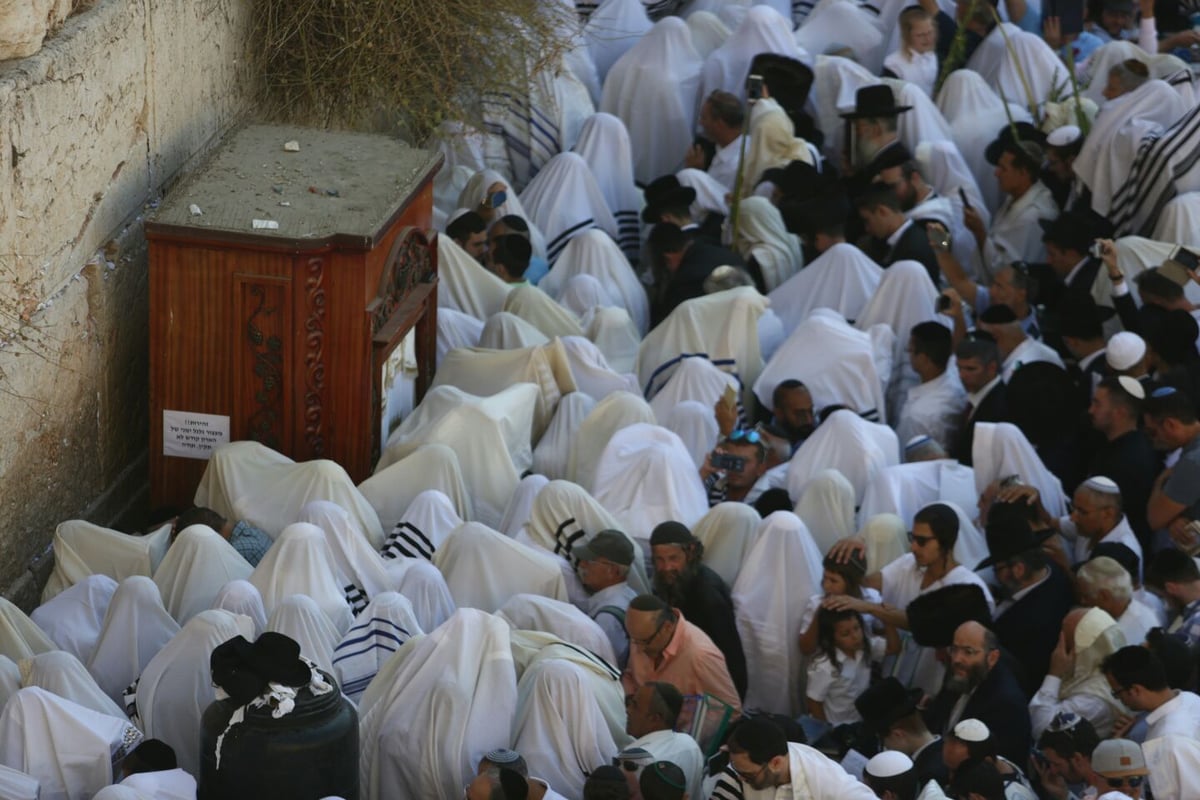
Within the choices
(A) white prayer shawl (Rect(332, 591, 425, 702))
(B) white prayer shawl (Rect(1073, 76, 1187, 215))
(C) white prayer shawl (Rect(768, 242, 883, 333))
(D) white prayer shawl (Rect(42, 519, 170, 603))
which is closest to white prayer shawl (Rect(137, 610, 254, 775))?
(A) white prayer shawl (Rect(332, 591, 425, 702))

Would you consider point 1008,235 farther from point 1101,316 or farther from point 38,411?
point 38,411

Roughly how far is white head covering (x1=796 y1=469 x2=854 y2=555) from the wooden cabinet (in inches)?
65.9

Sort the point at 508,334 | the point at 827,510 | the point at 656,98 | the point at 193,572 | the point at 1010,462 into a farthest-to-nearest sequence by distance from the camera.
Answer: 1. the point at 656,98
2. the point at 508,334
3. the point at 1010,462
4. the point at 827,510
5. the point at 193,572

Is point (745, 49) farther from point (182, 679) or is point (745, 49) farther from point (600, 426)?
point (182, 679)

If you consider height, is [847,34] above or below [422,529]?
above

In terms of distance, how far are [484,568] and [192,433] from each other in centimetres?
137

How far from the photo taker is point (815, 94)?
1088 cm

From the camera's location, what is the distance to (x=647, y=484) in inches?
287

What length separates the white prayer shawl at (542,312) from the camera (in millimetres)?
8703

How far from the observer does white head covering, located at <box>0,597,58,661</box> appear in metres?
5.89

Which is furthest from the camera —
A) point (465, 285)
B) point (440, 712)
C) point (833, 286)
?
point (833, 286)

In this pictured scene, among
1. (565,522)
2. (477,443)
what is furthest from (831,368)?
(565,522)

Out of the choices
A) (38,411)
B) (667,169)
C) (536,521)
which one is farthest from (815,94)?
(38,411)

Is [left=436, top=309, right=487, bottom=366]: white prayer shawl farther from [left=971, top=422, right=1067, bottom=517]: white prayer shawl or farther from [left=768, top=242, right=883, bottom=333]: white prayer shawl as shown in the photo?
[left=971, top=422, right=1067, bottom=517]: white prayer shawl
